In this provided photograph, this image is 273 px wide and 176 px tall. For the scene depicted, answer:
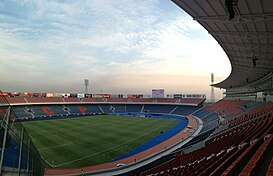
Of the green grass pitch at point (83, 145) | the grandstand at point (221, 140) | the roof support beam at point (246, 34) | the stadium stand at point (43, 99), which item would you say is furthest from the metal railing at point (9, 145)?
the stadium stand at point (43, 99)

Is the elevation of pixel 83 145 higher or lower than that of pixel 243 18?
lower

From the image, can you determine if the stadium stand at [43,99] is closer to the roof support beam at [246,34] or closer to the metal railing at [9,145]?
the roof support beam at [246,34]

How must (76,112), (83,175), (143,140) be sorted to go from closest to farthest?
(83,175), (143,140), (76,112)

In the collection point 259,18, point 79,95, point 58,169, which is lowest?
point 58,169

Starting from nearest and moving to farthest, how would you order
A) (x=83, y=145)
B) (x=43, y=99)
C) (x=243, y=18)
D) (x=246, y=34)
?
(x=243, y=18), (x=246, y=34), (x=83, y=145), (x=43, y=99)

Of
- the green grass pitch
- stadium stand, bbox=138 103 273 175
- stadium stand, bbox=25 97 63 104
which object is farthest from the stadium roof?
stadium stand, bbox=25 97 63 104

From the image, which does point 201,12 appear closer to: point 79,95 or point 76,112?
point 76,112

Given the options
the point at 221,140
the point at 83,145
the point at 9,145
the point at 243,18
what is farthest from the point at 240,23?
the point at 83,145

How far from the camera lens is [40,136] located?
33344 mm

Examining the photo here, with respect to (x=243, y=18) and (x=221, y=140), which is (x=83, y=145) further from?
(x=243, y=18)

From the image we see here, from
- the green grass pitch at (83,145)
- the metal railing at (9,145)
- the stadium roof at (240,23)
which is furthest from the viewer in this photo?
the green grass pitch at (83,145)

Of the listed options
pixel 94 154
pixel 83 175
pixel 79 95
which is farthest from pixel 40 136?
pixel 79 95

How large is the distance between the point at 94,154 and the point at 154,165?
23.6 ft

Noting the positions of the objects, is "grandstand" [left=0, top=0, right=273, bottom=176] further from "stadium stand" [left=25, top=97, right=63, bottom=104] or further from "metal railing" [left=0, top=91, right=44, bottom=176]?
"stadium stand" [left=25, top=97, right=63, bottom=104]
